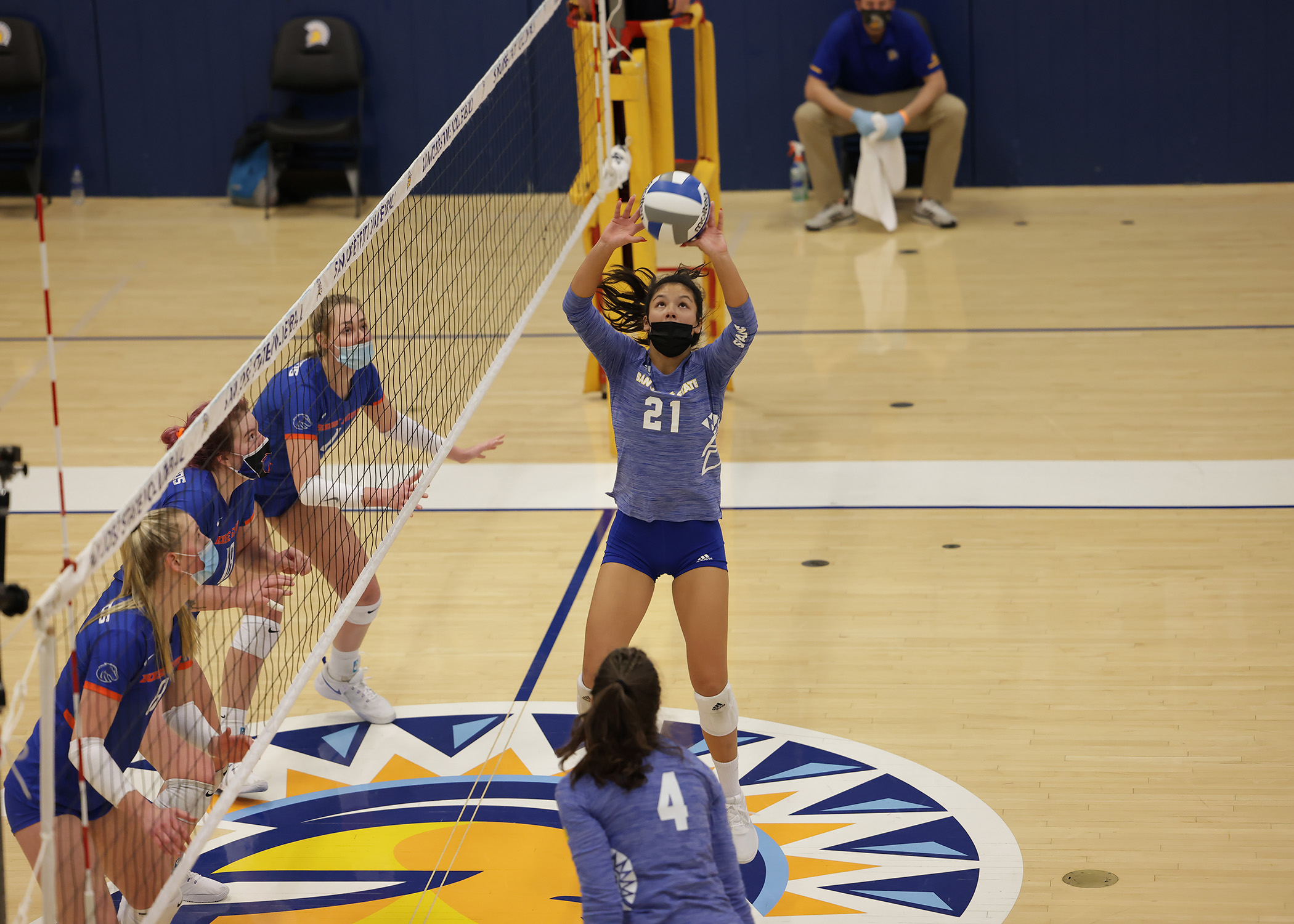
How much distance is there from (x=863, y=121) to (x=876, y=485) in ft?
18.1

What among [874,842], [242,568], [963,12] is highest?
[963,12]

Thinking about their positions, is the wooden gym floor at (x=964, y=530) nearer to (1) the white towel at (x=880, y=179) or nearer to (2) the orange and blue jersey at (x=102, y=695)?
(1) the white towel at (x=880, y=179)

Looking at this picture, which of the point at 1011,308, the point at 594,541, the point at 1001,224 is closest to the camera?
the point at 594,541

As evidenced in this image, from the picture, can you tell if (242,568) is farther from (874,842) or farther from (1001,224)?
(1001,224)

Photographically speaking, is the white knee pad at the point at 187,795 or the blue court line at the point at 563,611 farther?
the blue court line at the point at 563,611

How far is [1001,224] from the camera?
12383 millimetres

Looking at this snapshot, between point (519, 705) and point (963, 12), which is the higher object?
point (963, 12)

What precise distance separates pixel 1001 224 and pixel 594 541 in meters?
6.92

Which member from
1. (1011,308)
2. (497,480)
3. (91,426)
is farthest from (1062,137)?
(91,426)

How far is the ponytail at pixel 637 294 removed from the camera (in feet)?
14.0

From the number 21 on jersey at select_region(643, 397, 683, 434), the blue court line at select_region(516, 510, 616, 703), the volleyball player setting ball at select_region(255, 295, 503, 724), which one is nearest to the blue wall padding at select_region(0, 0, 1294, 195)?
the blue court line at select_region(516, 510, 616, 703)

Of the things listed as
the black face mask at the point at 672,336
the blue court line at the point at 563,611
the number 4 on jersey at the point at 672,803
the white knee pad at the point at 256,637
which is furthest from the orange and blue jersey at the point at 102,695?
the blue court line at the point at 563,611

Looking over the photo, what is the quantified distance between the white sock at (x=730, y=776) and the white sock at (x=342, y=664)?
1.50 meters

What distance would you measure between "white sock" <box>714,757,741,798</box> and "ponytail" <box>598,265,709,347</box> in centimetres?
126
